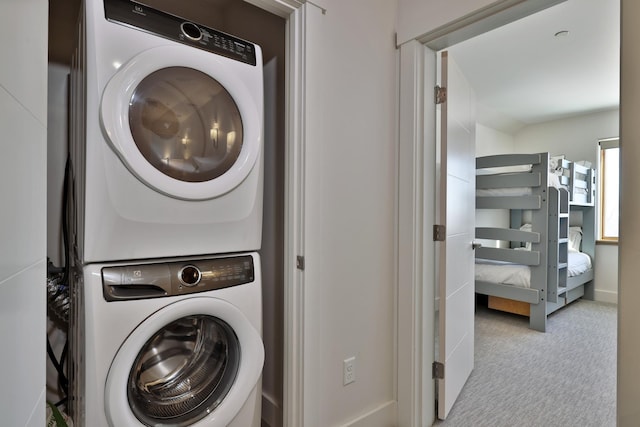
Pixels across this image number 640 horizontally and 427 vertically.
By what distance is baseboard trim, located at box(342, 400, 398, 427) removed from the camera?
5.12 ft

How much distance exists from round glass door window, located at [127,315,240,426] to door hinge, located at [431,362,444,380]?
3.45 feet

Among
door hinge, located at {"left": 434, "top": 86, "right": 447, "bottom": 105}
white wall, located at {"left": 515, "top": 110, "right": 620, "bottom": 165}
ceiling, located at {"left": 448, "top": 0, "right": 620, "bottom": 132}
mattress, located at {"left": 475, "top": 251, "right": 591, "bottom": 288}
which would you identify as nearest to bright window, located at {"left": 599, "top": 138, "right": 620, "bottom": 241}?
white wall, located at {"left": 515, "top": 110, "right": 620, "bottom": 165}

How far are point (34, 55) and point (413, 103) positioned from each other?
1.43 meters

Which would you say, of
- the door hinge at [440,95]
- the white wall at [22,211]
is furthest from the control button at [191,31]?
the door hinge at [440,95]

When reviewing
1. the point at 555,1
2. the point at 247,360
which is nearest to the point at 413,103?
the point at 555,1

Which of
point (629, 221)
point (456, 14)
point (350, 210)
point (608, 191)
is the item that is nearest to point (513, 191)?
point (608, 191)

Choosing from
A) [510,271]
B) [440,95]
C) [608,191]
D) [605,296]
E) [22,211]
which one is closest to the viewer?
[22,211]

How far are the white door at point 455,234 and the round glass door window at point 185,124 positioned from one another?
1.09 metres

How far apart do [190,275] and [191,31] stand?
0.82m

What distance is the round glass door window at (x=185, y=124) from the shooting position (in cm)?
104

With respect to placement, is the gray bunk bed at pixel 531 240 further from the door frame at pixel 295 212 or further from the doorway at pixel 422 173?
the door frame at pixel 295 212

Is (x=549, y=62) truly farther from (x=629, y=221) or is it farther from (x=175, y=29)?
(x=175, y=29)

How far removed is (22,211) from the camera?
1.74ft

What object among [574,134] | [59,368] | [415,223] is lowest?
[59,368]
